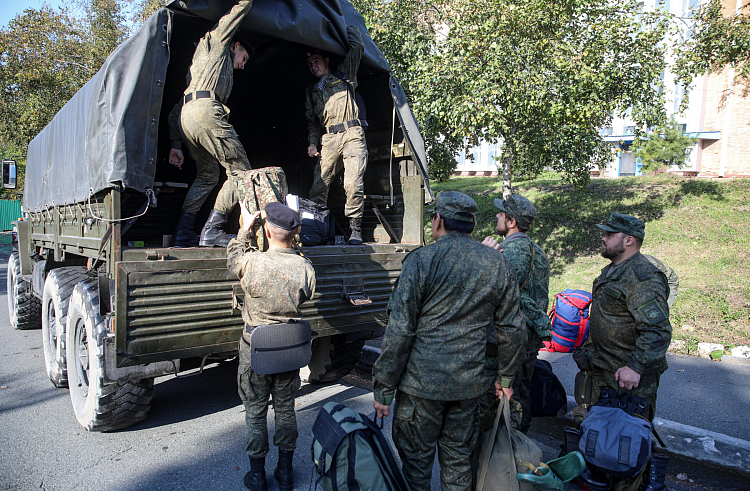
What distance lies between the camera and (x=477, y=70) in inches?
292

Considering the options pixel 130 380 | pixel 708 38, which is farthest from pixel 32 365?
pixel 708 38

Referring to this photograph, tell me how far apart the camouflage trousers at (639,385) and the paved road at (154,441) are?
0.59 metres

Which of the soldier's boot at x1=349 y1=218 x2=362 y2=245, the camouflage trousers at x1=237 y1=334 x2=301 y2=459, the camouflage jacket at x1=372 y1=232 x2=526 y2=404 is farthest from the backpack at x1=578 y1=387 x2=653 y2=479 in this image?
the soldier's boot at x1=349 y1=218 x2=362 y2=245

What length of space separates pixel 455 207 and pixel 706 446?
2.45 metres

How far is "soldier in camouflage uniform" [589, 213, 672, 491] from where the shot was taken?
279cm

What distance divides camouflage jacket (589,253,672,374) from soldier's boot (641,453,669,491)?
0.46m

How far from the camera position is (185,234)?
418 centimetres

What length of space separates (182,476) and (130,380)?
0.69 m

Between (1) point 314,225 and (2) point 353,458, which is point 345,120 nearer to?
(1) point 314,225

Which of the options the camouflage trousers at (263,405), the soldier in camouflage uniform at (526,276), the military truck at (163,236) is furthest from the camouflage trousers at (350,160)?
the camouflage trousers at (263,405)

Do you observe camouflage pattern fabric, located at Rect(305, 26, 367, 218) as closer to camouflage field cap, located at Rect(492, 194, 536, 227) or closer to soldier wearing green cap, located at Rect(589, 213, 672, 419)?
camouflage field cap, located at Rect(492, 194, 536, 227)

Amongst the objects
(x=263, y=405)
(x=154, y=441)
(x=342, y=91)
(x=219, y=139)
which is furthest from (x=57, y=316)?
(x=342, y=91)

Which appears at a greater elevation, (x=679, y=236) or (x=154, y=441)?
(x=679, y=236)

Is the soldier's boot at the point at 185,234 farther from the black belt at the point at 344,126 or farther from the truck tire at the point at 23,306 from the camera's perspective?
the truck tire at the point at 23,306
